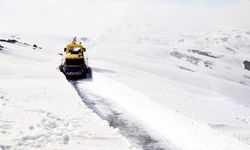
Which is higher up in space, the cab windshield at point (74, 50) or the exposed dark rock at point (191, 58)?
the cab windshield at point (74, 50)

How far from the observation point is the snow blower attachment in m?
25.4

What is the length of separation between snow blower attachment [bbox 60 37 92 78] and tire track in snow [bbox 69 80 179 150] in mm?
8045

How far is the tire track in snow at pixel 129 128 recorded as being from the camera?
10992 millimetres

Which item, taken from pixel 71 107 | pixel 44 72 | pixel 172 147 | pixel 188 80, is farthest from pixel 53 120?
pixel 188 80

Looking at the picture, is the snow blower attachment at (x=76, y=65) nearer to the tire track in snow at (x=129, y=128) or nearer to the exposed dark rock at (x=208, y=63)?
the tire track in snow at (x=129, y=128)

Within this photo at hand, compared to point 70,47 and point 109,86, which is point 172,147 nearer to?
point 109,86

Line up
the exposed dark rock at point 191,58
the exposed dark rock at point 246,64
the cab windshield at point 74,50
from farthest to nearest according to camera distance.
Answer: the exposed dark rock at point 246,64 < the exposed dark rock at point 191,58 < the cab windshield at point 74,50

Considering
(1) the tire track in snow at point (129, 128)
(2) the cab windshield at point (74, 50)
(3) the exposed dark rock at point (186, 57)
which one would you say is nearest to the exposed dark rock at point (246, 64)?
(3) the exposed dark rock at point (186, 57)

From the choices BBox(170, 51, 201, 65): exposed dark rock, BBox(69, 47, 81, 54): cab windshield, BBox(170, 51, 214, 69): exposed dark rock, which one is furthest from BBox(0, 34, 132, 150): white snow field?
BBox(170, 51, 201, 65): exposed dark rock

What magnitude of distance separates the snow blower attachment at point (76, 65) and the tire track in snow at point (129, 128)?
805 centimetres

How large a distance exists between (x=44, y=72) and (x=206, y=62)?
11568cm

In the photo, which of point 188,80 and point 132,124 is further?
point 188,80

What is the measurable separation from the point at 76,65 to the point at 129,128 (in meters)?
14.0

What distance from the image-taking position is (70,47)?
1117 inches
